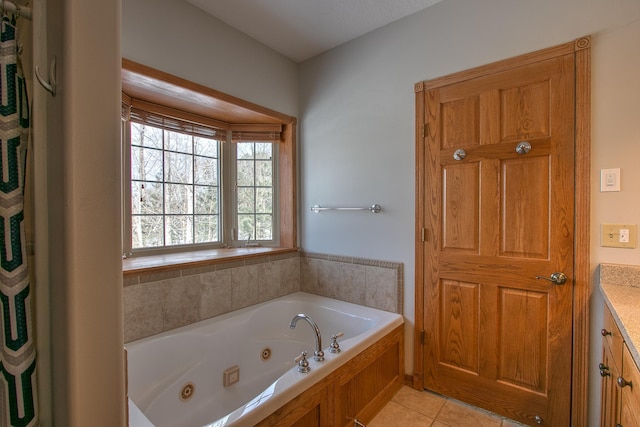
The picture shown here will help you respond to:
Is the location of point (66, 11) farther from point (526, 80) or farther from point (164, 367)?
point (526, 80)

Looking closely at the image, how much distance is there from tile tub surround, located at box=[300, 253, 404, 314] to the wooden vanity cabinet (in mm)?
1098

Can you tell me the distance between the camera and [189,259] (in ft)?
6.87

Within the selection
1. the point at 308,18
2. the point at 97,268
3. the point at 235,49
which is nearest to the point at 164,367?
the point at 97,268

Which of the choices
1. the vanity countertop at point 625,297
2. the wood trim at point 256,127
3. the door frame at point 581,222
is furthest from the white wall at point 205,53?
the vanity countertop at point 625,297

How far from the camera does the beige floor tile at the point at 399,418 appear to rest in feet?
5.83

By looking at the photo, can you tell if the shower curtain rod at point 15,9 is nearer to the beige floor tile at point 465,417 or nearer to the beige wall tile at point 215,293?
the beige wall tile at point 215,293

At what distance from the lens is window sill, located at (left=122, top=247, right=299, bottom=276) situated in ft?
5.95

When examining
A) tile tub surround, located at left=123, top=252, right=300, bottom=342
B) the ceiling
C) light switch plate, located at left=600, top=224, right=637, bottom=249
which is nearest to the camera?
light switch plate, located at left=600, top=224, right=637, bottom=249

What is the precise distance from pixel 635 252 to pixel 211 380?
2.36 metres

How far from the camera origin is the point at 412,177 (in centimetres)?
212

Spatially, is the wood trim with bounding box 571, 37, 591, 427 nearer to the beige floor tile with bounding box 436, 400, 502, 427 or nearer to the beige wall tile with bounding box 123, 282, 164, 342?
the beige floor tile with bounding box 436, 400, 502, 427

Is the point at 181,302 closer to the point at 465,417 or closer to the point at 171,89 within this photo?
the point at 171,89

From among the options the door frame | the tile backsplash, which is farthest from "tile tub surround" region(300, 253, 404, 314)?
the door frame

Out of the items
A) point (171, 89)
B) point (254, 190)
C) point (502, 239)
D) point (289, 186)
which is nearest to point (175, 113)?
point (171, 89)
